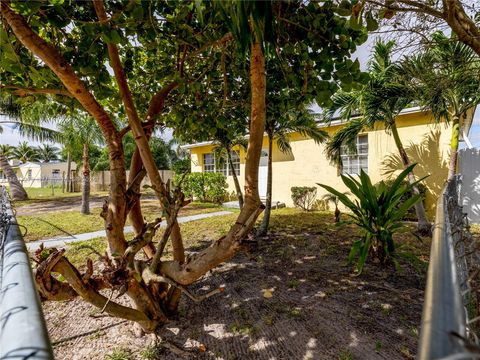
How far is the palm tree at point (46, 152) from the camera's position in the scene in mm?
49094

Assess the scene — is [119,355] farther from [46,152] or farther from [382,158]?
[46,152]

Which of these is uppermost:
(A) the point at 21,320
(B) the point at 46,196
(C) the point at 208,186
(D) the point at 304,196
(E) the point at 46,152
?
(E) the point at 46,152

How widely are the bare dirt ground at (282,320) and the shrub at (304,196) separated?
679cm

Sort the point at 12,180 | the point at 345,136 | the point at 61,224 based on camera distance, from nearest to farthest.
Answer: the point at 345,136 < the point at 61,224 < the point at 12,180

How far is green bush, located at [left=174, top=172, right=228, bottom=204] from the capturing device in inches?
563

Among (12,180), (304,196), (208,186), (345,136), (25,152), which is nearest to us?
(345,136)

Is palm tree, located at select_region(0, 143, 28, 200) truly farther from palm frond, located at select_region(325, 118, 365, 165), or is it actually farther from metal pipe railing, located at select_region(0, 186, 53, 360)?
metal pipe railing, located at select_region(0, 186, 53, 360)

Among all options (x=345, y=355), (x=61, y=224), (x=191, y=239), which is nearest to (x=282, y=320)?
(x=345, y=355)

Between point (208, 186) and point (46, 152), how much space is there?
5232cm

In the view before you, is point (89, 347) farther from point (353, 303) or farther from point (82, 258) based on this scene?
point (353, 303)

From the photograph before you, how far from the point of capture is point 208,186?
14.6 metres

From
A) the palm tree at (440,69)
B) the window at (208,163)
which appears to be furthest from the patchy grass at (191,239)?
the window at (208,163)

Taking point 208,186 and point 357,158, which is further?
point 208,186

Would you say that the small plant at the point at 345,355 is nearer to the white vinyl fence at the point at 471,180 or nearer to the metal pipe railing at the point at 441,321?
the metal pipe railing at the point at 441,321
